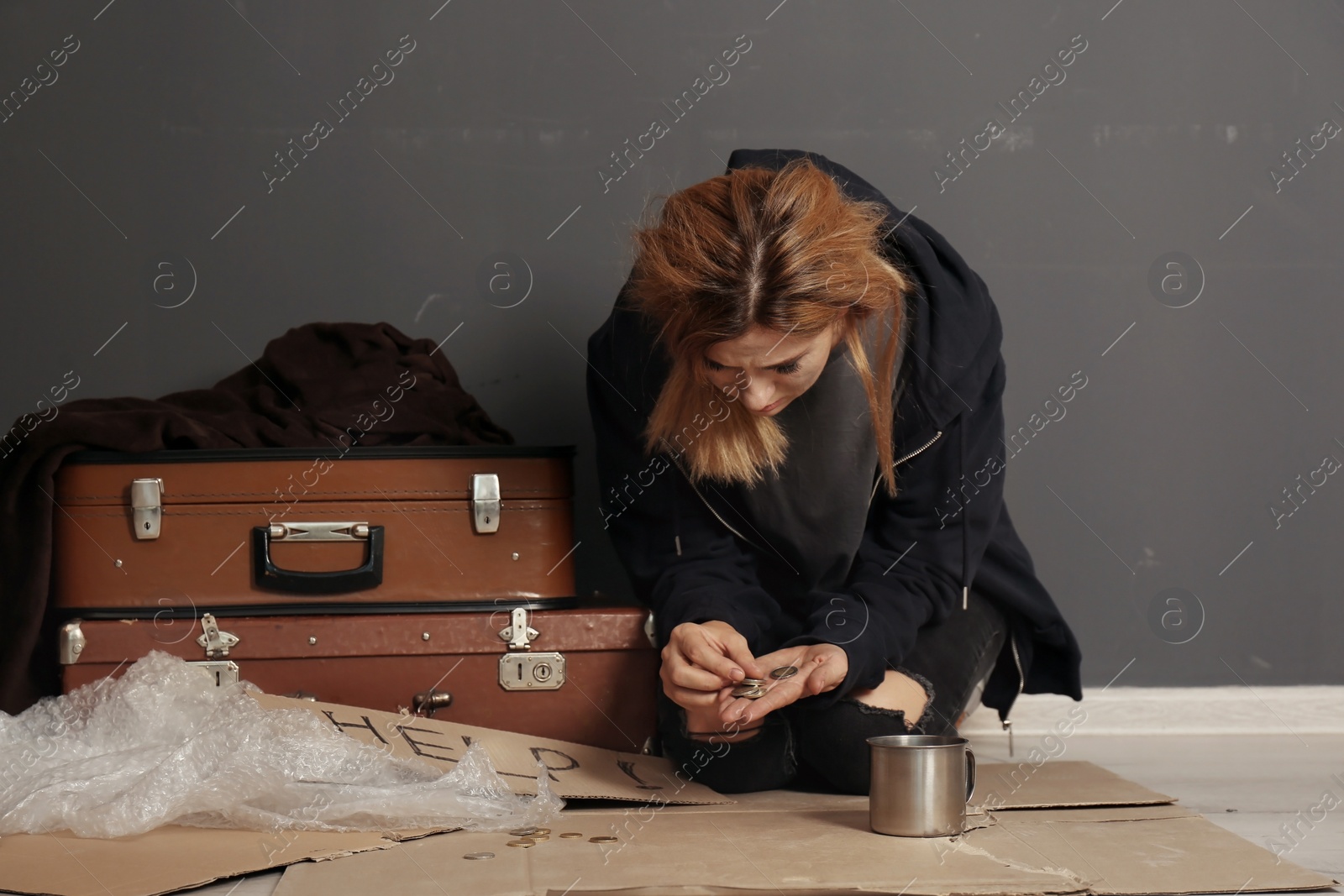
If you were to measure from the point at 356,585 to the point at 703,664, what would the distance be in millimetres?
563

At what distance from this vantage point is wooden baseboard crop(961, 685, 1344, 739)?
217 centimetres

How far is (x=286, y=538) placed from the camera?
1652 millimetres

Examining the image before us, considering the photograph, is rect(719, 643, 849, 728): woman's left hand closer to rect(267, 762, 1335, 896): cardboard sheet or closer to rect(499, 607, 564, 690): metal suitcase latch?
rect(267, 762, 1335, 896): cardboard sheet

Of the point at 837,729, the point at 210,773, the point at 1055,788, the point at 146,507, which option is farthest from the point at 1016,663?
the point at 146,507

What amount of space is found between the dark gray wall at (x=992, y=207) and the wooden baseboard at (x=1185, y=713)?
0.04m

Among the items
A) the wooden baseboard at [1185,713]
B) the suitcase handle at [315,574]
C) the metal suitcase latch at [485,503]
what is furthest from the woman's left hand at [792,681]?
the wooden baseboard at [1185,713]

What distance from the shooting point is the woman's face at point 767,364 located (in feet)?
4.42

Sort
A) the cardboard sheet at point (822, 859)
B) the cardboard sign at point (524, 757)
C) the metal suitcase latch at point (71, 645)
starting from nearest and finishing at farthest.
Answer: the cardboard sheet at point (822, 859) → the cardboard sign at point (524, 757) → the metal suitcase latch at point (71, 645)

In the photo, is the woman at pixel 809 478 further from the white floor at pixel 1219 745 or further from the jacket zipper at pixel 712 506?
the white floor at pixel 1219 745

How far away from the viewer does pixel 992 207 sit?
2217 millimetres

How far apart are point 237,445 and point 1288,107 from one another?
2077mm

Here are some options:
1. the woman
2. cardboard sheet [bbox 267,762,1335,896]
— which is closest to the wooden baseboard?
the woman

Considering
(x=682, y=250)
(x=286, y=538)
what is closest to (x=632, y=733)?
(x=286, y=538)

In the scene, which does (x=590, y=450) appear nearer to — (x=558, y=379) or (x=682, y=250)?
(x=558, y=379)
